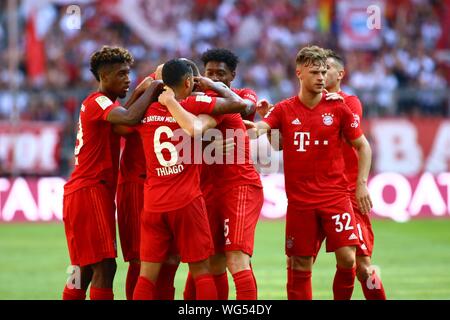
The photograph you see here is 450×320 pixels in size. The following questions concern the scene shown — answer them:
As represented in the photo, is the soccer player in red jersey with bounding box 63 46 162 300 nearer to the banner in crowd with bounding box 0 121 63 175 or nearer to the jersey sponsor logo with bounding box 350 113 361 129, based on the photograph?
the jersey sponsor logo with bounding box 350 113 361 129

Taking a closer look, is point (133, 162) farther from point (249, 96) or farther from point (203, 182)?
point (249, 96)

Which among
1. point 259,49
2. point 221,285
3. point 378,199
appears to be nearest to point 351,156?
point 221,285

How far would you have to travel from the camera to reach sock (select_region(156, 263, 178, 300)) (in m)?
10.7

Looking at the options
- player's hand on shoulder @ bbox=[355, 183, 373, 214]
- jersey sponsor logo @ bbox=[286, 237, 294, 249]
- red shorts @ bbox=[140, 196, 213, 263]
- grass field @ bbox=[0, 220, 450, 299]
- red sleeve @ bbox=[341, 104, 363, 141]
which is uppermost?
red sleeve @ bbox=[341, 104, 363, 141]

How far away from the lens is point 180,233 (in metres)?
9.79

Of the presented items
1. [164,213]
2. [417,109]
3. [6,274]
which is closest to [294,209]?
[164,213]

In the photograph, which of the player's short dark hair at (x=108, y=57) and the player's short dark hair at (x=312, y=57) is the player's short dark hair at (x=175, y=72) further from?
the player's short dark hair at (x=312, y=57)

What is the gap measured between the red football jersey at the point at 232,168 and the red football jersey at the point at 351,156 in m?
1.17

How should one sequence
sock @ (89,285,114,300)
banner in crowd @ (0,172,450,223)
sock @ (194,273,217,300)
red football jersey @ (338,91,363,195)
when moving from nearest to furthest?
sock @ (194,273,217,300), sock @ (89,285,114,300), red football jersey @ (338,91,363,195), banner in crowd @ (0,172,450,223)

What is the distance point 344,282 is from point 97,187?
2.66m

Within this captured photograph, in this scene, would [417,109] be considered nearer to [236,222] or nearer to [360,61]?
[360,61]

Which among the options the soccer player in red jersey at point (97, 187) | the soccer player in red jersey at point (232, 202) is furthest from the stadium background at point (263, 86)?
the soccer player in red jersey at point (97, 187)

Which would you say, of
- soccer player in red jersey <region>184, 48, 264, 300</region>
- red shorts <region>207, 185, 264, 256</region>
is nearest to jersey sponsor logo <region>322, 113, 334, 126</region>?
soccer player in red jersey <region>184, 48, 264, 300</region>

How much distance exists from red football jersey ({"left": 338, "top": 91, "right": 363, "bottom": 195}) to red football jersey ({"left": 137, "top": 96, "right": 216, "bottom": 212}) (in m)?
2.04
